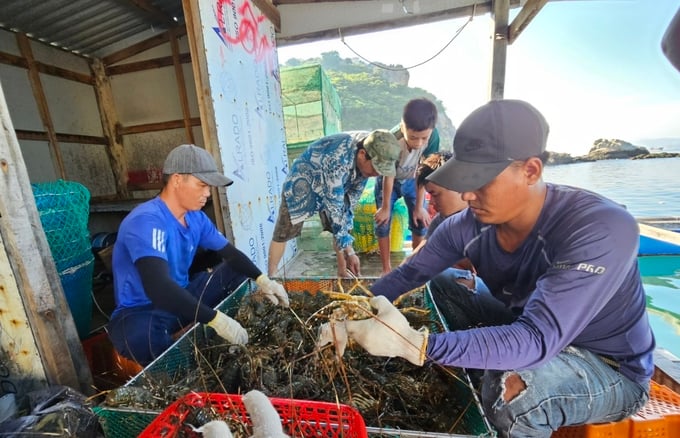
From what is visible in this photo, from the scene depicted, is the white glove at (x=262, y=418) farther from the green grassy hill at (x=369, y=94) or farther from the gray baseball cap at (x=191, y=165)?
the green grassy hill at (x=369, y=94)

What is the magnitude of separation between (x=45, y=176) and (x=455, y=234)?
6642 millimetres

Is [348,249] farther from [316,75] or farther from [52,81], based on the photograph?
[52,81]

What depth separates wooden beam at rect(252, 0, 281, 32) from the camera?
4370mm

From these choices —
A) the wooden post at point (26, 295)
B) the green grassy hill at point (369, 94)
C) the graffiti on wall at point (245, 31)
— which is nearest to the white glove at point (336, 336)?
the wooden post at point (26, 295)

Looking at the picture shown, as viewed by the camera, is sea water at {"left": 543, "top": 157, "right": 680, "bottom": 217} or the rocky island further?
the rocky island

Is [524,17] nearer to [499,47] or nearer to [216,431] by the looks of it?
[499,47]

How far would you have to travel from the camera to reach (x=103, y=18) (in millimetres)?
4910

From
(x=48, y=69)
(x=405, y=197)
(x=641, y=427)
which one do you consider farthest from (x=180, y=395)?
(x=48, y=69)

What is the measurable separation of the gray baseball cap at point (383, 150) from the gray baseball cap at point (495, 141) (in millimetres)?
1352

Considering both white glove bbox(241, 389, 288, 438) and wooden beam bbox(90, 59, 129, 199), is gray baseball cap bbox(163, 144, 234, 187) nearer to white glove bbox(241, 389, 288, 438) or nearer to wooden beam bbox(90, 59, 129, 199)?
white glove bbox(241, 389, 288, 438)

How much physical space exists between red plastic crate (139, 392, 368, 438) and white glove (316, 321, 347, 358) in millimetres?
291

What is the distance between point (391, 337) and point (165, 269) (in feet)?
4.89

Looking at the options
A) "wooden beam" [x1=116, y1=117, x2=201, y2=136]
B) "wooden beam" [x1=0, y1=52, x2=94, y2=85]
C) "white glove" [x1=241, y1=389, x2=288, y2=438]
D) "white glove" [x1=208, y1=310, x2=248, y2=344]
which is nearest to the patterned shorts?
"white glove" [x1=208, y1=310, x2=248, y2=344]

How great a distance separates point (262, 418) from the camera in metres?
0.91
